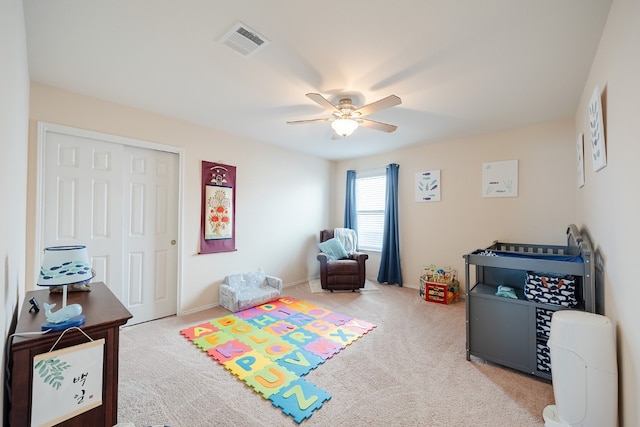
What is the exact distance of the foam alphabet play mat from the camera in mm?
1888

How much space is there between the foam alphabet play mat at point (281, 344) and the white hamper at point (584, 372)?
1.39 m

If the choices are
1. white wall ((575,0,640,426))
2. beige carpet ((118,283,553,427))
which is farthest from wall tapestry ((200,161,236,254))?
white wall ((575,0,640,426))

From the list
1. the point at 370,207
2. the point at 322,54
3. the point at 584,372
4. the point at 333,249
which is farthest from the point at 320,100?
the point at 370,207

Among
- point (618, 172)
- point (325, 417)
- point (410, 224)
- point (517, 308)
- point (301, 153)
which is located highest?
point (301, 153)

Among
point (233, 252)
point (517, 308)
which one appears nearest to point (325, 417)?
point (517, 308)

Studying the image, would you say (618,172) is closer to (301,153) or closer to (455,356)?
(455,356)

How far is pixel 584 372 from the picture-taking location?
4.76ft

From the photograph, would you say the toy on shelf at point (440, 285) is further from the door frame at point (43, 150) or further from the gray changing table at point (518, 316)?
the door frame at point (43, 150)

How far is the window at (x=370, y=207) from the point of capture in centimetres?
505

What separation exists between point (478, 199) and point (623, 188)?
2.75m

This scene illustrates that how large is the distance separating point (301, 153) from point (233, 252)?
2.13 m

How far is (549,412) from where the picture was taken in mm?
1611

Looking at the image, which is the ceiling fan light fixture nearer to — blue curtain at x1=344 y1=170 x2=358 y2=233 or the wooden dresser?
the wooden dresser

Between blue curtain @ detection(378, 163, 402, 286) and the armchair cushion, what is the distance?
28.6 inches
